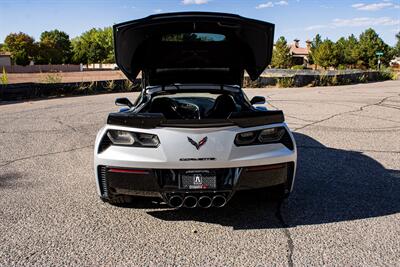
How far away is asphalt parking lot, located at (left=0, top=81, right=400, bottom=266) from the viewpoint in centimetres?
292

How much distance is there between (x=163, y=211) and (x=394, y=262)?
2043 millimetres

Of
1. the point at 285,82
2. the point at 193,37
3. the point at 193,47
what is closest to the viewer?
the point at 193,37

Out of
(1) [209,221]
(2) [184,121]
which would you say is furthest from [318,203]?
(2) [184,121]

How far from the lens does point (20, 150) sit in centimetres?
640

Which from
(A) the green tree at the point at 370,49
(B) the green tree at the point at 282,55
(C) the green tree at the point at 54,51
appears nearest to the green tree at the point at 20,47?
(C) the green tree at the point at 54,51

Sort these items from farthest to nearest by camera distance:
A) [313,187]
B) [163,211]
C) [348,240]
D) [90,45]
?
[90,45] < [313,187] < [163,211] < [348,240]

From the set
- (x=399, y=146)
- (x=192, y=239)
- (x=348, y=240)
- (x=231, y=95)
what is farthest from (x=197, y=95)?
(x=399, y=146)

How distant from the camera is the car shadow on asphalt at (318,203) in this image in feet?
11.8

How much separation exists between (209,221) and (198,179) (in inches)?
23.5

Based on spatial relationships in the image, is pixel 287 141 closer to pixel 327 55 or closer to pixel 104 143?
pixel 104 143

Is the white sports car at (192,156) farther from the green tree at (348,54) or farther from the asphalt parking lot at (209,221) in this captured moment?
the green tree at (348,54)

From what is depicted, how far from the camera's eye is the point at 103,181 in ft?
11.0

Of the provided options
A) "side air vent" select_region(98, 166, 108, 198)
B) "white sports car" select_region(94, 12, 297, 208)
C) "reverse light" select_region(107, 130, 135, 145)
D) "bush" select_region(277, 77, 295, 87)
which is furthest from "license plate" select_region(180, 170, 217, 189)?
"bush" select_region(277, 77, 295, 87)

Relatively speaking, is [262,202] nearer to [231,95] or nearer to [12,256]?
[231,95]
